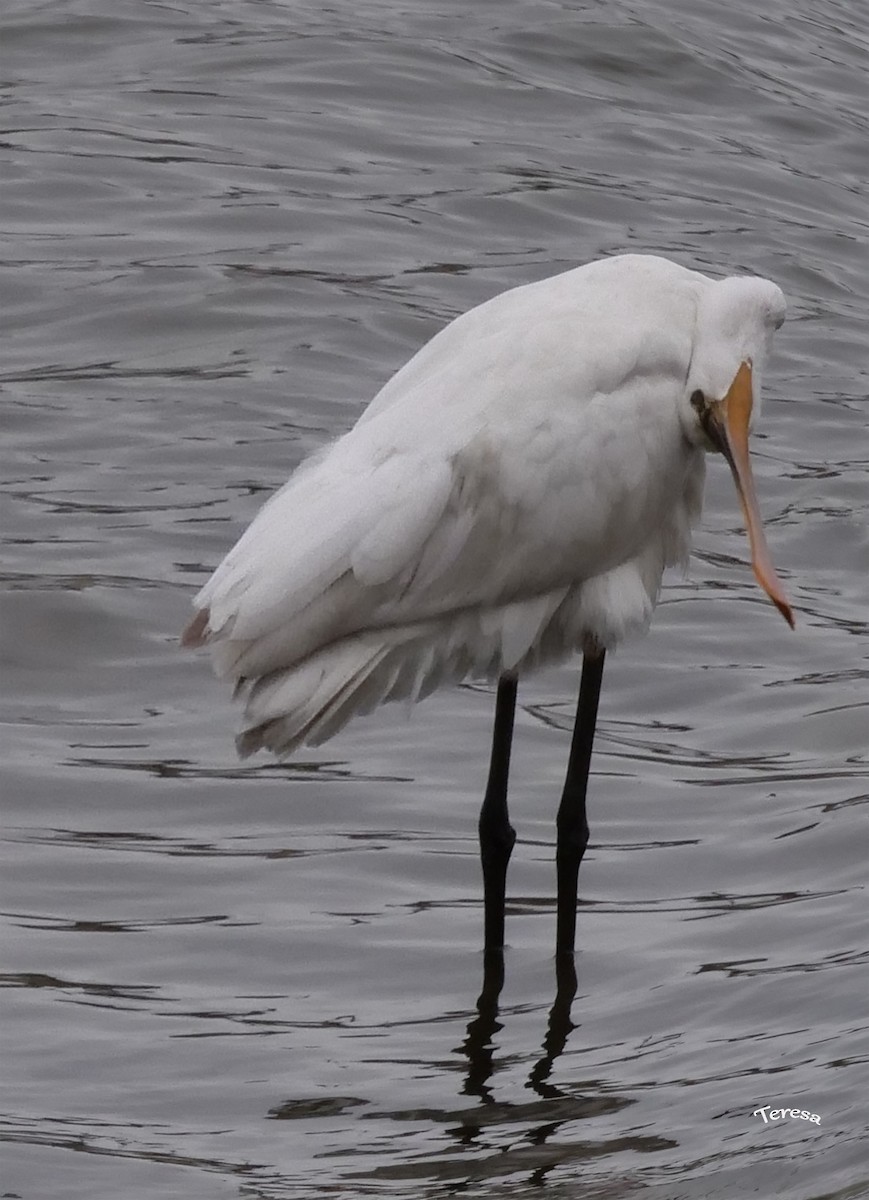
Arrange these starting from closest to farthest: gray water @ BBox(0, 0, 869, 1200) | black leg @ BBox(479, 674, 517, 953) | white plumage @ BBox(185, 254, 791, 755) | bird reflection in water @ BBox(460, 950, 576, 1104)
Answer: gray water @ BBox(0, 0, 869, 1200) → bird reflection in water @ BBox(460, 950, 576, 1104) → white plumage @ BBox(185, 254, 791, 755) → black leg @ BBox(479, 674, 517, 953)

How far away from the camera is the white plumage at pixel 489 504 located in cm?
643

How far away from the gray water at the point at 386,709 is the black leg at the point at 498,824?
0.45 ft

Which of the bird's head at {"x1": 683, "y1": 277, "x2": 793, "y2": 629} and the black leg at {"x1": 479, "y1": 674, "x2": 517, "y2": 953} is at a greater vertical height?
the bird's head at {"x1": 683, "y1": 277, "x2": 793, "y2": 629}

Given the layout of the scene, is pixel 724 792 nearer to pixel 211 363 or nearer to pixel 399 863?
pixel 399 863

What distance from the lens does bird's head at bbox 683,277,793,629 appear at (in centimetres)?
662

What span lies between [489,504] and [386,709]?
2083 millimetres

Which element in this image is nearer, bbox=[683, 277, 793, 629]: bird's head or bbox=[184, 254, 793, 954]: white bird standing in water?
bbox=[184, 254, 793, 954]: white bird standing in water

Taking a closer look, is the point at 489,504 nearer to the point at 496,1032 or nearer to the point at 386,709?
the point at 496,1032

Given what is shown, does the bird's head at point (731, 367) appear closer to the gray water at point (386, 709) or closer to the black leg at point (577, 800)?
the black leg at point (577, 800)

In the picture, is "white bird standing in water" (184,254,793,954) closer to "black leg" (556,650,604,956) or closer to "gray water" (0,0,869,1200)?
"black leg" (556,650,604,956)

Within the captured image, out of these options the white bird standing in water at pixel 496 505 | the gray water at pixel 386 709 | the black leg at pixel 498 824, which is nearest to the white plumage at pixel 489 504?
the white bird standing in water at pixel 496 505

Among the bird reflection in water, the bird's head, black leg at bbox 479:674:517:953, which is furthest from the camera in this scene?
black leg at bbox 479:674:517:953

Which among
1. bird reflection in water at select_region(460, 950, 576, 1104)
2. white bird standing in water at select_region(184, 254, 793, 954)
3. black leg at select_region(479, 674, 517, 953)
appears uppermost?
white bird standing in water at select_region(184, 254, 793, 954)

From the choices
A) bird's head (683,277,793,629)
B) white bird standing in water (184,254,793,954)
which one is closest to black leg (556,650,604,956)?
white bird standing in water (184,254,793,954)
